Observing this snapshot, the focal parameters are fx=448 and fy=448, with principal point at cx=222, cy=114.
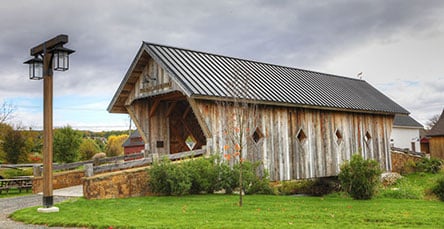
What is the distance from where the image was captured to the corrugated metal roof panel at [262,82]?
1541cm

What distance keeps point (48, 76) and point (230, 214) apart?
5736mm

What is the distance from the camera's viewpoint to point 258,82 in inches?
704

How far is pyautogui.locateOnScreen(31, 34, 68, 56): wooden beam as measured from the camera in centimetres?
1075

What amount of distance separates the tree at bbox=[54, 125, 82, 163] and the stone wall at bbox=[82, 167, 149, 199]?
13488 millimetres

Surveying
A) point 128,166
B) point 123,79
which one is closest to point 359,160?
point 128,166

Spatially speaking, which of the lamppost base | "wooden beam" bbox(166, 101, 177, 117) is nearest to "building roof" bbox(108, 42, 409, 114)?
"wooden beam" bbox(166, 101, 177, 117)

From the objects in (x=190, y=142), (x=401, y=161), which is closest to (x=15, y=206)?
(x=190, y=142)

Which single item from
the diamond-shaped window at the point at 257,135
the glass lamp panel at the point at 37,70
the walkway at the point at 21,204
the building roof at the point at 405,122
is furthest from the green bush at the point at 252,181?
the building roof at the point at 405,122

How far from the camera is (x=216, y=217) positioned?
9.35m

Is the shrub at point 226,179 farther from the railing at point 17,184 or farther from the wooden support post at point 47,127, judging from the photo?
the railing at point 17,184

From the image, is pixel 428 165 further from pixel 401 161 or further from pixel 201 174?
pixel 201 174

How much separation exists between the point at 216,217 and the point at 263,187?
6001 millimetres

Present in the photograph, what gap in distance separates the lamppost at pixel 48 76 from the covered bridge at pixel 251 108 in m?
4.48

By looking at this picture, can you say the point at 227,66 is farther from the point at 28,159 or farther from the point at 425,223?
the point at 28,159
